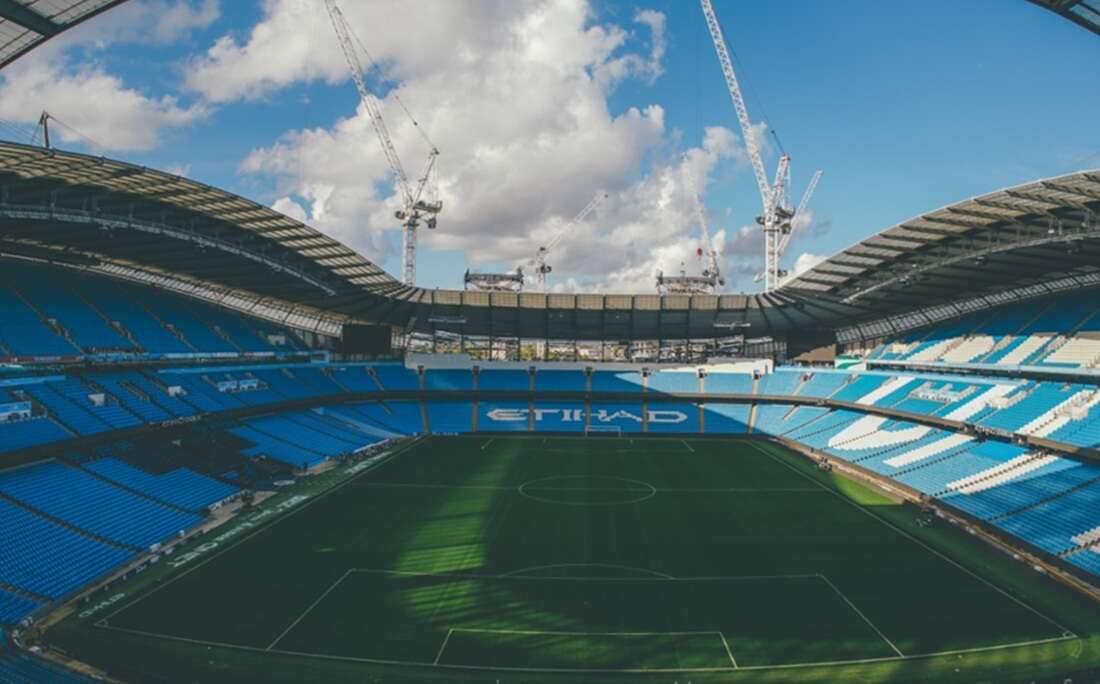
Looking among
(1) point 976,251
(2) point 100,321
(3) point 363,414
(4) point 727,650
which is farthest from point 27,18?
(1) point 976,251

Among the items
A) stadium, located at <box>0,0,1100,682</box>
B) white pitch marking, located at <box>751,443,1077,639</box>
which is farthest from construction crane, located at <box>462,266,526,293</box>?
white pitch marking, located at <box>751,443,1077,639</box>

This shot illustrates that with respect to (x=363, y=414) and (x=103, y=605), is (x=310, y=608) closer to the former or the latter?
(x=103, y=605)

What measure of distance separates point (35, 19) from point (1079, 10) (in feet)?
108

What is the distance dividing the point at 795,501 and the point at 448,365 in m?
50.3

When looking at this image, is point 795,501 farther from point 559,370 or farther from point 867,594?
point 559,370

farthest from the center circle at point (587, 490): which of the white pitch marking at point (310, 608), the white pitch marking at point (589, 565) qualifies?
the white pitch marking at point (310, 608)

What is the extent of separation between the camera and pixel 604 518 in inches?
1588

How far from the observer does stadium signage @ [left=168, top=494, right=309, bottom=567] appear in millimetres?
32125

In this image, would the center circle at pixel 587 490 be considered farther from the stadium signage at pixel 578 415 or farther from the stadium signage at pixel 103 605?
the stadium signage at pixel 103 605

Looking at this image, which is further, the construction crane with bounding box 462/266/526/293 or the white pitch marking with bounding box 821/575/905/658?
the construction crane with bounding box 462/266/526/293

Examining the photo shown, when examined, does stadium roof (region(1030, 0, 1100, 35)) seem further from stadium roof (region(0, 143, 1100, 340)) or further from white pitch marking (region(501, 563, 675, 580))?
white pitch marking (region(501, 563, 675, 580))

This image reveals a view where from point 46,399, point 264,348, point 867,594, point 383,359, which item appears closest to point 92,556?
point 46,399

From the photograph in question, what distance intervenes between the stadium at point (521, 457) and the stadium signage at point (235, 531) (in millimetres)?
434

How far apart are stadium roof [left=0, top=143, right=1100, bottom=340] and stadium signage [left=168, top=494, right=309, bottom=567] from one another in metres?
20.5
